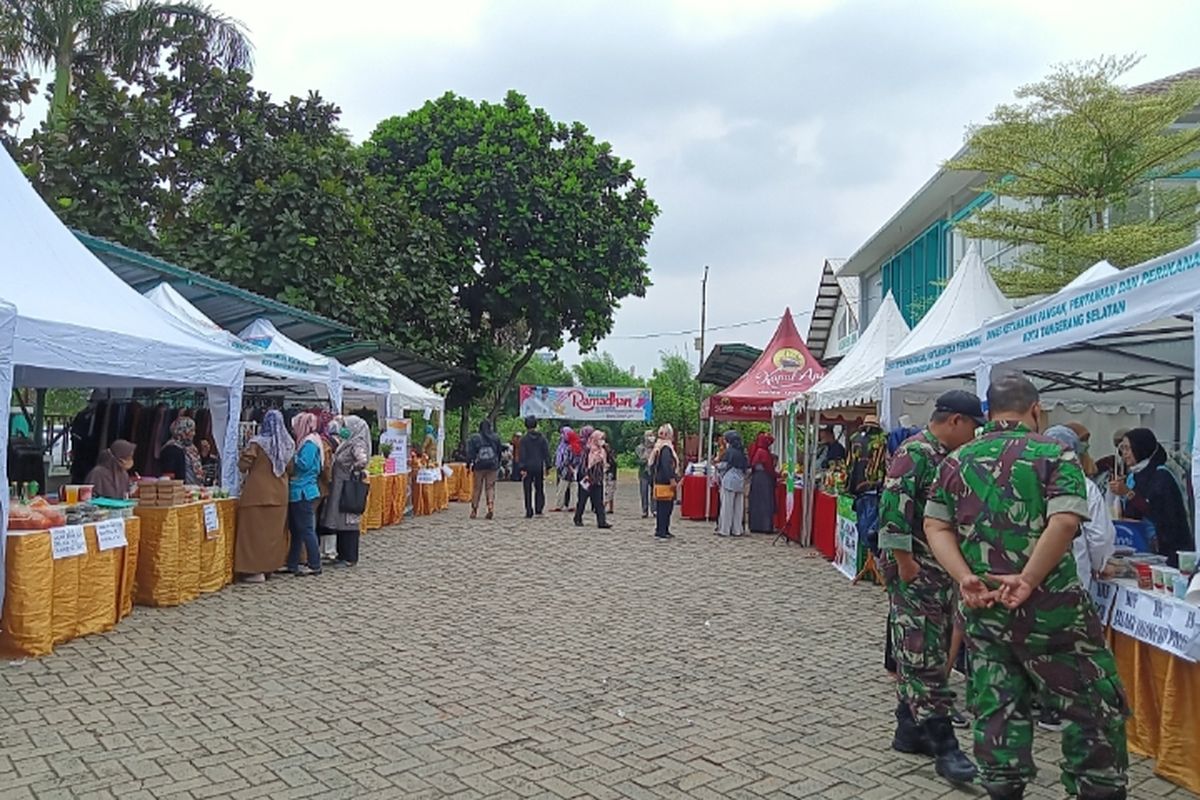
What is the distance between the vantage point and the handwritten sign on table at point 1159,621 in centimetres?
396

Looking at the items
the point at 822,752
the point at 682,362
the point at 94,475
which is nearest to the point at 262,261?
the point at 94,475

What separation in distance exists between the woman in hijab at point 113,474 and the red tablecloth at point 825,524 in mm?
7690

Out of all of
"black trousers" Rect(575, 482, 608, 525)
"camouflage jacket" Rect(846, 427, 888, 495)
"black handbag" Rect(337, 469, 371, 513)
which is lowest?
"black trousers" Rect(575, 482, 608, 525)

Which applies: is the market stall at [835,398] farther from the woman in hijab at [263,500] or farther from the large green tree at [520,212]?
the large green tree at [520,212]

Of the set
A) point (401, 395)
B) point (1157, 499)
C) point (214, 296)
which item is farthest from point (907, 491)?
point (401, 395)

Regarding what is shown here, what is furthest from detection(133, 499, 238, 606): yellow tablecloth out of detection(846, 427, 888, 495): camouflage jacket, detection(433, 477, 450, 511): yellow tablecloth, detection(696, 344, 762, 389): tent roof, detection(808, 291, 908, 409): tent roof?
detection(696, 344, 762, 389): tent roof

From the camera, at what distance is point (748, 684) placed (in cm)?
592

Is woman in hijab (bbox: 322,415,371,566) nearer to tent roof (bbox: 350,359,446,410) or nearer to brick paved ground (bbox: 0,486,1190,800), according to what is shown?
brick paved ground (bbox: 0,486,1190,800)

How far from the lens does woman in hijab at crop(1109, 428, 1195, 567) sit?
5555 mm

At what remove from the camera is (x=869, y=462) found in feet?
28.6

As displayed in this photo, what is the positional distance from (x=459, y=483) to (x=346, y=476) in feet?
36.3

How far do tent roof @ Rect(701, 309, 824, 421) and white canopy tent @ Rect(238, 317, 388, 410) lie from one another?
6.21 metres

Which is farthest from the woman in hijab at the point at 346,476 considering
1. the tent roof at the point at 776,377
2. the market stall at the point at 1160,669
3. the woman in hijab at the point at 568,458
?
the tent roof at the point at 776,377

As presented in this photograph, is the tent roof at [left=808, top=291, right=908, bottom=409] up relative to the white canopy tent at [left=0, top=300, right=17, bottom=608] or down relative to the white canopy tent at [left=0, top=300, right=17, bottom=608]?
up
